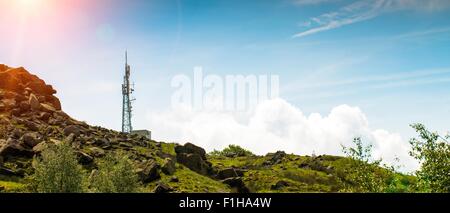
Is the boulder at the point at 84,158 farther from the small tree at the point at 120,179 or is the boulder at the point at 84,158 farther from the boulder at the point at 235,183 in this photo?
the boulder at the point at 235,183

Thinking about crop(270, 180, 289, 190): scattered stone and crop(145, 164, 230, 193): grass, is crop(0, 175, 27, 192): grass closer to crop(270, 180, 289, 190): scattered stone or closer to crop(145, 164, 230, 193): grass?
crop(145, 164, 230, 193): grass

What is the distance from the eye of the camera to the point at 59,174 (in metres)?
72.4

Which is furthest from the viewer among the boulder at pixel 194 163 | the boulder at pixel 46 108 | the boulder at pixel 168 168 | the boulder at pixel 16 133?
the boulder at pixel 46 108

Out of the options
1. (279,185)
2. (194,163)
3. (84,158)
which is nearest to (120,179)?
(84,158)

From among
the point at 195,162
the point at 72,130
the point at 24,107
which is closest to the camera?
the point at 72,130

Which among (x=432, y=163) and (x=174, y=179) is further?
(x=174, y=179)

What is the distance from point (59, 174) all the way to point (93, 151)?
54.8m

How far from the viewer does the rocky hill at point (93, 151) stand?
112 meters

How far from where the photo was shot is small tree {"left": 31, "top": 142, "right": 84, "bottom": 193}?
71.8 metres

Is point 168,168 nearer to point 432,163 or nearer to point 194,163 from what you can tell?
point 194,163

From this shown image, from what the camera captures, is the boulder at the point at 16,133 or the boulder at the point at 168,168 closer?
the boulder at the point at 16,133

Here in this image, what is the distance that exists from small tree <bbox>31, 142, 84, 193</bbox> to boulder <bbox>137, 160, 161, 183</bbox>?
38824mm
